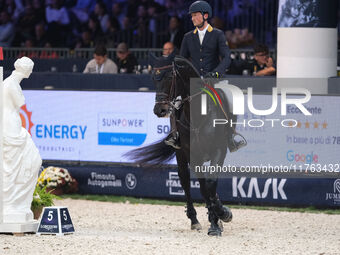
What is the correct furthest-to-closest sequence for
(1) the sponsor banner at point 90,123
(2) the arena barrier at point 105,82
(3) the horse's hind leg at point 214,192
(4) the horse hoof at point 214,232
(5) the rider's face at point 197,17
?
(1) the sponsor banner at point 90,123
(2) the arena barrier at point 105,82
(5) the rider's face at point 197,17
(3) the horse's hind leg at point 214,192
(4) the horse hoof at point 214,232

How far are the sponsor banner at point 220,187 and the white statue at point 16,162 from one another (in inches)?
102

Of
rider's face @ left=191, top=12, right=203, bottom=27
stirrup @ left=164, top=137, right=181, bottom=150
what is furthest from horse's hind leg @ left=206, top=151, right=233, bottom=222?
rider's face @ left=191, top=12, right=203, bottom=27

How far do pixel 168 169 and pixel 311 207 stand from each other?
245 centimetres

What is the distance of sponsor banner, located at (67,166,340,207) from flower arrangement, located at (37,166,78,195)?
222 mm

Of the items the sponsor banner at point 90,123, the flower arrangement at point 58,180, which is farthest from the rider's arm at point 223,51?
the flower arrangement at point 58,180

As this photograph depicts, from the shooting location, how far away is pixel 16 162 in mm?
11266

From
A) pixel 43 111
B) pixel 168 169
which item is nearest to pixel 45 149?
pixel 43 111

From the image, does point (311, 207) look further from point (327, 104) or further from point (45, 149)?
point (45, 149)

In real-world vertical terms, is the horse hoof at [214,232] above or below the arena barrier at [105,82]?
below

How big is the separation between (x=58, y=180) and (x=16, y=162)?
4.06 meters

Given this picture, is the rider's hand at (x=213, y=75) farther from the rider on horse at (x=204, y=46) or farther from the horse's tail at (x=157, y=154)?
the horse's tail at (x=157, y=154)

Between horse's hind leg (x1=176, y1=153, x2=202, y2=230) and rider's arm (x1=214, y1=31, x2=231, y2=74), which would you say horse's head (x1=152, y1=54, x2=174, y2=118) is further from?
horse's hind leg (x1=176, y1=153, x2=202, y2=230)

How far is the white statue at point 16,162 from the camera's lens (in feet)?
36.9

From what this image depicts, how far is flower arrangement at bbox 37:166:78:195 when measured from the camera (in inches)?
600
